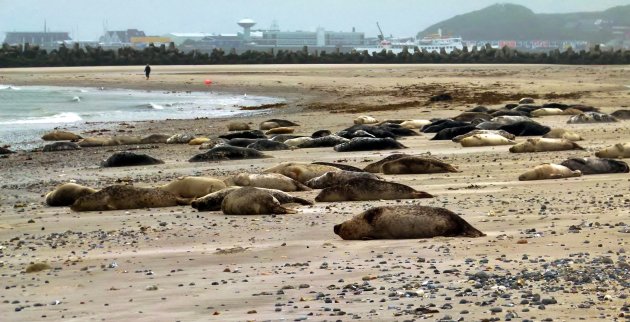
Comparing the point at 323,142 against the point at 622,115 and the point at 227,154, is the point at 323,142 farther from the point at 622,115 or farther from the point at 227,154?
the point at 622,115

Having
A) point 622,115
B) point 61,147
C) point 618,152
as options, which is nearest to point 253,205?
point 618,152

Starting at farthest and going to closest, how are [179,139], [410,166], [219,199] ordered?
[179,139] → [410,166] → [219,199]

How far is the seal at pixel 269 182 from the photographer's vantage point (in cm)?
1018

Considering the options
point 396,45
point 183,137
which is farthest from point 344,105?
point 396,45

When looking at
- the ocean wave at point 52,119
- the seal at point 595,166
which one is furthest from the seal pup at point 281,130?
the seal at point 595,166

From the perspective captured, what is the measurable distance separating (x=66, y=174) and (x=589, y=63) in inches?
1846

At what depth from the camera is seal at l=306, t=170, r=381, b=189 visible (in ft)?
33.9

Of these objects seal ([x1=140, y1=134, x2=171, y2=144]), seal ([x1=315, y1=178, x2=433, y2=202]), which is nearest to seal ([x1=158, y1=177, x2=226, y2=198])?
seal ([x1=315, y1=178, x2=433, y2=202])

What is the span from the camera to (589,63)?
5678 cm

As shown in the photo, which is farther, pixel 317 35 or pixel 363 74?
pixel 317 35

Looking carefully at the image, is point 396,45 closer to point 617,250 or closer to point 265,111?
point 265,111

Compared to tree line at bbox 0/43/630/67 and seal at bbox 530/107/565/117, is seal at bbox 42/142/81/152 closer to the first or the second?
seal at bbox 530/107/565/117

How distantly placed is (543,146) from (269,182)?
4.32 metres

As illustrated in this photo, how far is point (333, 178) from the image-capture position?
34.2ft
